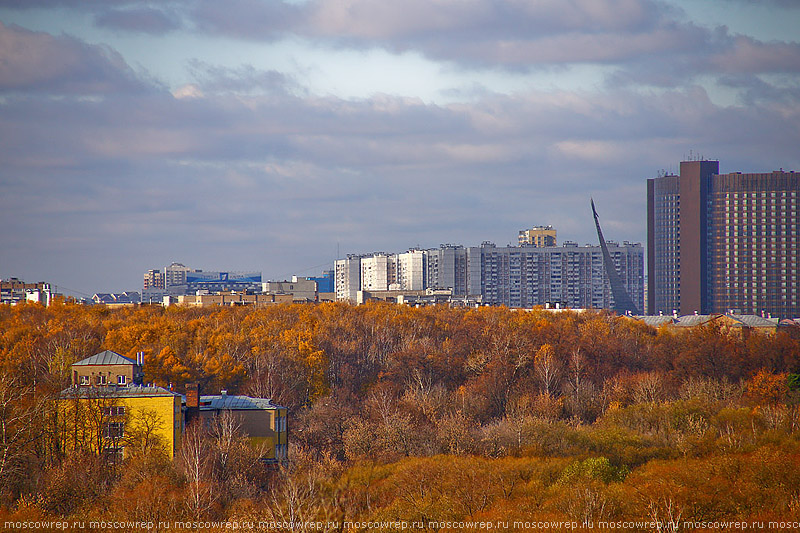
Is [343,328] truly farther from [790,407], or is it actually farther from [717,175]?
[717,175]

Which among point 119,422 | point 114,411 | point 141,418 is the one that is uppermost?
point 114,411

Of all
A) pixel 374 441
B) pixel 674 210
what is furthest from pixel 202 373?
pixel 674 210

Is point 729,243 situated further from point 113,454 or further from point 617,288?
point 113,454

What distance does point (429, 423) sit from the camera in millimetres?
61844

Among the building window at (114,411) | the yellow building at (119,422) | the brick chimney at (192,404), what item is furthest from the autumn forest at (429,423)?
the building window at (114,411)

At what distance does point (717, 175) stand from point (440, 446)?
14077 cm

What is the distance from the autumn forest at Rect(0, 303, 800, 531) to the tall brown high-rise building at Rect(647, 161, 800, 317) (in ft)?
255

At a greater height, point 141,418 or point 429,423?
point 141,418

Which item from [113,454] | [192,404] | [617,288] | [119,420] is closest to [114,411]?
[119,420]

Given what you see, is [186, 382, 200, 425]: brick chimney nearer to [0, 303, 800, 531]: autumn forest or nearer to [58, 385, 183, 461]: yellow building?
[0, 303, 800, 531]: autumn forest

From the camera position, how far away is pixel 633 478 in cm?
4700

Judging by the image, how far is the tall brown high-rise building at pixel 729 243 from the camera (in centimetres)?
17850

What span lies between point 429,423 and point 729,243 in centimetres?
13001

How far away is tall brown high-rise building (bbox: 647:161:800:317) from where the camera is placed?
17850cm
